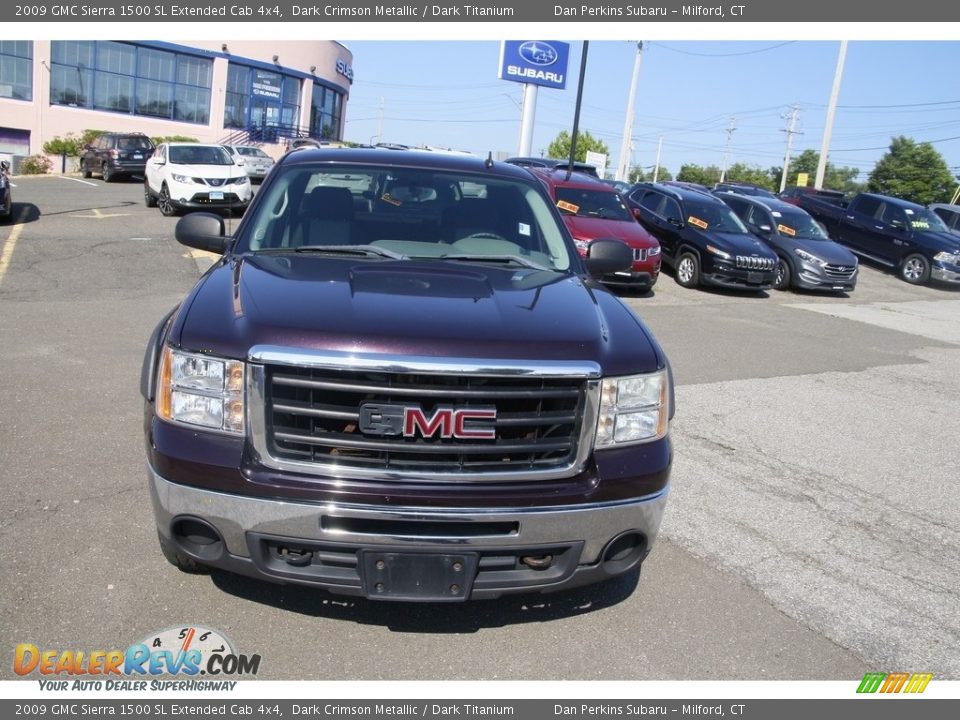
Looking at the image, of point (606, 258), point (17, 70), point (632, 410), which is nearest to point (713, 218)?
point (606, 258)

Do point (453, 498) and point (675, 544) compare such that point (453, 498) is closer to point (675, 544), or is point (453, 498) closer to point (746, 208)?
point (675, 544)

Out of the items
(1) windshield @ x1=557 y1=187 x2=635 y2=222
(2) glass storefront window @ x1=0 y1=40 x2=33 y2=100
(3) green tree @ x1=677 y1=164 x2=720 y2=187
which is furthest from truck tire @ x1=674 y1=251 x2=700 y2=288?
(3) green tree @ x1=677 y1=164 x2=720 y2=187

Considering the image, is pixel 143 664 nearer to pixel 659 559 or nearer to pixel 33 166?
pixel 659 559

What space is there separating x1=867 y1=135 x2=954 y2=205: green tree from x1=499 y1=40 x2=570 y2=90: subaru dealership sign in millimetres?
25565

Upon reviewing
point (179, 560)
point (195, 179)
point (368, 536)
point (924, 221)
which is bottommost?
point (179, 560)

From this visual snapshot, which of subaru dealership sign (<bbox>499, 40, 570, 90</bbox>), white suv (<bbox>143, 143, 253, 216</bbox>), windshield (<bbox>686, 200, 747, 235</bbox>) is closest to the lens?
windshield (<bbox>686, 200, 747, 235</bbox>)

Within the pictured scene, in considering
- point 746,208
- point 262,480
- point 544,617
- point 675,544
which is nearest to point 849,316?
point 746,208

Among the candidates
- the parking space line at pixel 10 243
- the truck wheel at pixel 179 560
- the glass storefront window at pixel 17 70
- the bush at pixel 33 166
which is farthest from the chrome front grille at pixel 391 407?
the glass storefront window at pixel 17 70

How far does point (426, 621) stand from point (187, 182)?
54.1ft

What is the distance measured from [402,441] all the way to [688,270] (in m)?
14.0

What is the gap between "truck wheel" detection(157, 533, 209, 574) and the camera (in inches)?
119

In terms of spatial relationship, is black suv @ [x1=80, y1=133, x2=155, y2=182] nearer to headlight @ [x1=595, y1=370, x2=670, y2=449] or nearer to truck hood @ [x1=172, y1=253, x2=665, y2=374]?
truck hood @ [x1=172, y1=253, x2=665, y2=374]

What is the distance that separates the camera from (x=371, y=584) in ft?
9.16

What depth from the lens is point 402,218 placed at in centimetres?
422
